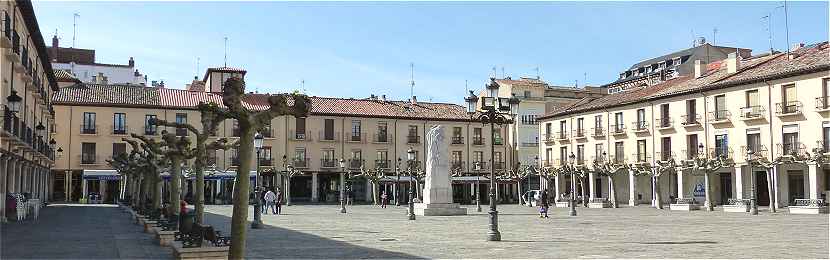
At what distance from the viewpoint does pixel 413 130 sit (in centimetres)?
7506

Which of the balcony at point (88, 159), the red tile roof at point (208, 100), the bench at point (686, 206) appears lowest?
the bench at point (686, 206)

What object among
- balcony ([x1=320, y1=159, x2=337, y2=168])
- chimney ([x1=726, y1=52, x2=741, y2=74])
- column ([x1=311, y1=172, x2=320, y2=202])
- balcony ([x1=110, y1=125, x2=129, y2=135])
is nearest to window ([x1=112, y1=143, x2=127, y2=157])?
balcony ([x1=110, y1=125, x2=129, y2=135])

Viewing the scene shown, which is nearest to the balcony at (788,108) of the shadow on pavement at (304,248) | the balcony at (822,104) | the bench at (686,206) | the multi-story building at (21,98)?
the balcony at (822,104)

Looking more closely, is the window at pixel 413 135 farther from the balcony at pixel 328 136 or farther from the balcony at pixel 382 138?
the balcony at pixel 328 136

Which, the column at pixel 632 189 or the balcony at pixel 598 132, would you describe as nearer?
Result: the column at pixel 632 189

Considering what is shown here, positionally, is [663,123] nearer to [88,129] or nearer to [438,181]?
[438,181]

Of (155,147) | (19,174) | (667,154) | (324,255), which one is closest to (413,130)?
(667,154)

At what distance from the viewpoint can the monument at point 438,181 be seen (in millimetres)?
35562

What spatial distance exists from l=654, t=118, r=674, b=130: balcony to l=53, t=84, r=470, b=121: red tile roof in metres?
24.3

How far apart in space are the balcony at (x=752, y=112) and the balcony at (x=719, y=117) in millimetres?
1161

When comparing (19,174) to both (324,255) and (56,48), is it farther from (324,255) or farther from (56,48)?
(56,48)

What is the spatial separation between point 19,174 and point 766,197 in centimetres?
4274

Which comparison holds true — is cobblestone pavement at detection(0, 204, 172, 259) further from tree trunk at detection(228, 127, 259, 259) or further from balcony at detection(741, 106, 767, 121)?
balcony at detection(741, 106, 767, 121)

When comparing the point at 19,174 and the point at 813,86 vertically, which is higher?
the point at 813,86
